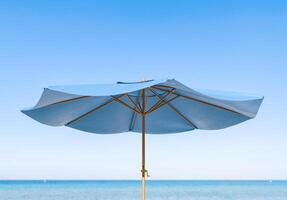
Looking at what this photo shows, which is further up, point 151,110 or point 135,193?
point 151,110

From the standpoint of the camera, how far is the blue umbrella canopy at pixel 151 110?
3.26 m

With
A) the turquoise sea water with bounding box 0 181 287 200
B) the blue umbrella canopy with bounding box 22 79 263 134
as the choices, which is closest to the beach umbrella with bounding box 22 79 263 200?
the blue umbrella canopy with bounding box 22 79 263 134

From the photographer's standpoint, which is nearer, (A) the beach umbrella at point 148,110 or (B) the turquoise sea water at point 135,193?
(A) the beach umbrella at point 148,110

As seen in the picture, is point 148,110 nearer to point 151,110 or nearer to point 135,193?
point 151,110

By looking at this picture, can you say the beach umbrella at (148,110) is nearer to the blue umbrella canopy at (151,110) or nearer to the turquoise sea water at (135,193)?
the blue umbrella canopy at (151,110)

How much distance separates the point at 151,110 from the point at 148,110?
7 cm

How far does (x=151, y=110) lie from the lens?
3746 millimetres

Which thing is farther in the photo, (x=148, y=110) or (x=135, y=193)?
(x=135, y=193)

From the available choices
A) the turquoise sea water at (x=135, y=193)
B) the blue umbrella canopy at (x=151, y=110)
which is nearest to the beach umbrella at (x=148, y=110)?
the blue umbrella canopy at (x=151, y=110)

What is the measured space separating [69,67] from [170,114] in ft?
35.5

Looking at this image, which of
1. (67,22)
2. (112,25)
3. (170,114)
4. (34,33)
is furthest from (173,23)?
(170,114)

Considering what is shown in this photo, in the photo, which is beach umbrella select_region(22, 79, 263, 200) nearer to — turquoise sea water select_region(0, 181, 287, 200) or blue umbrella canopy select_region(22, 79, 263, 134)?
blue umbrella canopy select_region(22, 79, 263, 134)

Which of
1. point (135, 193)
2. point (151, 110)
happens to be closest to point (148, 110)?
point (151, 110)

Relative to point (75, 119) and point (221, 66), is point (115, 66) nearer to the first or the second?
point (221, 66)
